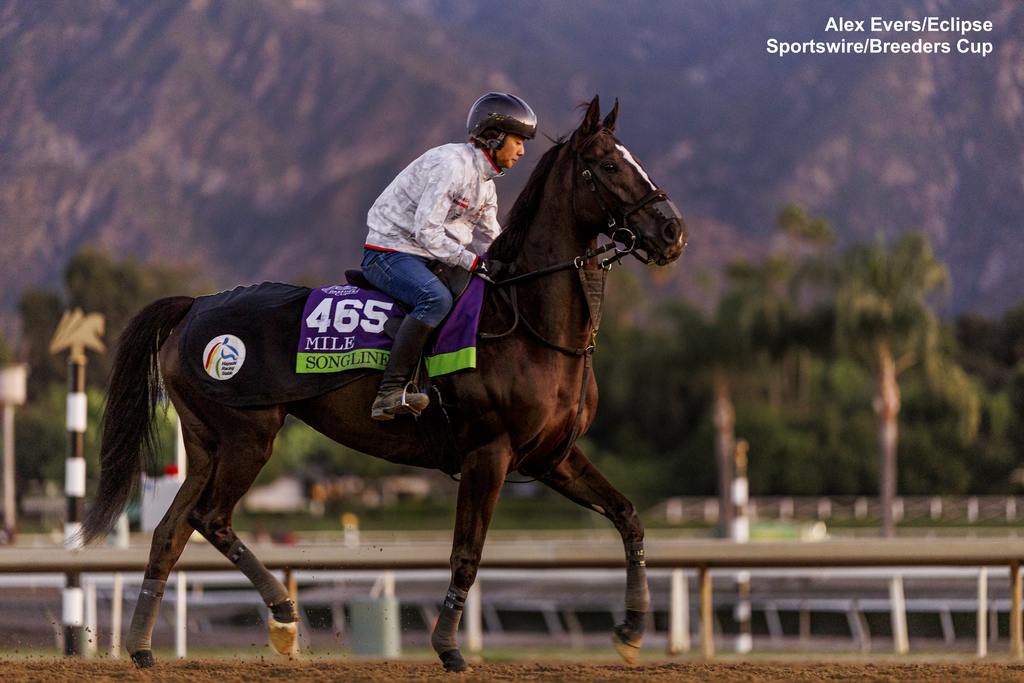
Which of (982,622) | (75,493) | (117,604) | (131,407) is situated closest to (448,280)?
(131,407)

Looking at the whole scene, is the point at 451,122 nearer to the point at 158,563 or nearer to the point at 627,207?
the point at 158,563

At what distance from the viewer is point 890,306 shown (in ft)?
124

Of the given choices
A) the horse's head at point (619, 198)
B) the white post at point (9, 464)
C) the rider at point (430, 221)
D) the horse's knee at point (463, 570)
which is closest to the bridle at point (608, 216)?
the horse's head at point (619, 198)

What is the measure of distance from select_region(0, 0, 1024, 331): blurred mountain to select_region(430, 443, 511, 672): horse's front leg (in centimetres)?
3222

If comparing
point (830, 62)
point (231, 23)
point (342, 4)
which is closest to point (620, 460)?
point (830, 62)

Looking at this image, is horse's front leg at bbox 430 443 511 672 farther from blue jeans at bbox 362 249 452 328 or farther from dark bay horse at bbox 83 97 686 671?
blue jeans at bbox 362 249 452 328

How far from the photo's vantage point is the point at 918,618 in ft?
78.4

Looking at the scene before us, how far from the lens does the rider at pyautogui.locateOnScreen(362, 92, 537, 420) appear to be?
5.66m

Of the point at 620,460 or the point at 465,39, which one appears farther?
the point at 465,39

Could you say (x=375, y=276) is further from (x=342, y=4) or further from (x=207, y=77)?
(x=342, y=4)

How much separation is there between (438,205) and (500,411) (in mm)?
913

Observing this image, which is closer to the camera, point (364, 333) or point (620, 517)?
point (364, 333)

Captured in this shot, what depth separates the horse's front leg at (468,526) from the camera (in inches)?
218

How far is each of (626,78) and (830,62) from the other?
48.2m
